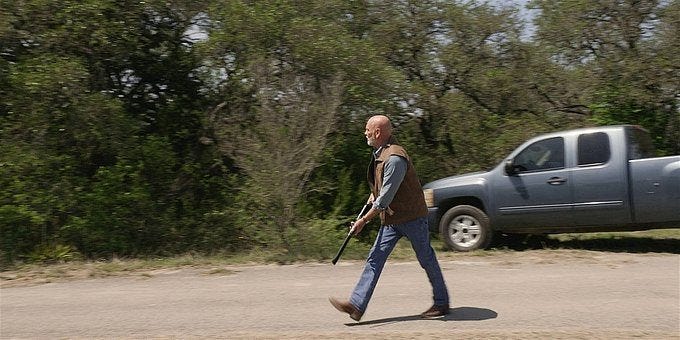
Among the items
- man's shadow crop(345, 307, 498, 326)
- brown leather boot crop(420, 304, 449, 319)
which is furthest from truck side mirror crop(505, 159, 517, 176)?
brown leather boot crop(420, 304, 449, 319)

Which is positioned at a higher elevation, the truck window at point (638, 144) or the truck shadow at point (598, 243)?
the truck window at point (638, 144)

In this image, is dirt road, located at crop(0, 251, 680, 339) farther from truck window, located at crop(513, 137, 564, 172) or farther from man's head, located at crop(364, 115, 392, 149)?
man's head, located at crop(364, 115, 392, 149)

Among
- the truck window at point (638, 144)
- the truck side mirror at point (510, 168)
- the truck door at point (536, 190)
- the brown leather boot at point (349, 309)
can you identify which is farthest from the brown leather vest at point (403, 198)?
the truck window at point (638, 144)

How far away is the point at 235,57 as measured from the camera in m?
14.2

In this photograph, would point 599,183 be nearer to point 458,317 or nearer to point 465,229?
point 465,229

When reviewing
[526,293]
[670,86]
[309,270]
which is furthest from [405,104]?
[526,293]

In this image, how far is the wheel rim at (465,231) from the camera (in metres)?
11.2

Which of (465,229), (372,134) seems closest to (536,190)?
(465,229)

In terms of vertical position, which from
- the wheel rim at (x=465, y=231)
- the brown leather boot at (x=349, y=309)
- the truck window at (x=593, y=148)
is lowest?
the brown leather boot at (x=349, y=309)

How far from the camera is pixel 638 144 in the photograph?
10695mm

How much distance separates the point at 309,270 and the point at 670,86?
31.3ft

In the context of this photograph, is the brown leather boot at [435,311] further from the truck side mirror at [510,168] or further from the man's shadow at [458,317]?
the truck side mirror at [510,168]

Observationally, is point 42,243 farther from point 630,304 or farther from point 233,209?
point 630,304

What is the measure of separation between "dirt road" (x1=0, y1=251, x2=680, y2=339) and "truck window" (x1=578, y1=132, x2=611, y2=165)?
134 centimetres
